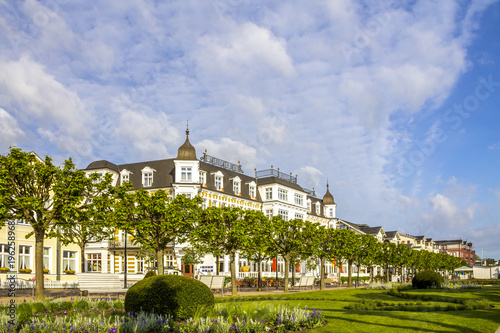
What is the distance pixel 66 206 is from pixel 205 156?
35.6 metres

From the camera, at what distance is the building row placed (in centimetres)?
4325

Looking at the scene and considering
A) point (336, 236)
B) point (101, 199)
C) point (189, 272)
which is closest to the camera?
point (101, 199)

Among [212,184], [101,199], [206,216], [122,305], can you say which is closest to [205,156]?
[212,184]

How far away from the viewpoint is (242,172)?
209ft

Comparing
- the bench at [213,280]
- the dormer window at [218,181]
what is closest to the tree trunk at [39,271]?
the bench at [213,280]

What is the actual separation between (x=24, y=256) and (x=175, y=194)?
653 inches

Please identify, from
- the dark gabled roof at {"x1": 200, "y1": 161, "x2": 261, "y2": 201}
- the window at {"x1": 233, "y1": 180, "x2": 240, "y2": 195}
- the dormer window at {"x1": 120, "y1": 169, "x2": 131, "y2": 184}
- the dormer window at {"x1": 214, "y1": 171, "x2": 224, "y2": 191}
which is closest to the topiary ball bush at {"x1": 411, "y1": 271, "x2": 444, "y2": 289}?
the dark gabled roof at {"x1": 200, "y1": 161, "x2": 261, "y2": 201}

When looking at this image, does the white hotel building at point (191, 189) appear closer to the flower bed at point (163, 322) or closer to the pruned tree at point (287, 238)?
the pruned tree at point (287, 238)

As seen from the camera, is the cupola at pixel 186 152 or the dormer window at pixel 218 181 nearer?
the cupola at pixel 186 152

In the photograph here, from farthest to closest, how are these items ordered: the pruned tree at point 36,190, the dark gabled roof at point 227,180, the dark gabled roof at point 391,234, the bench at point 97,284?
the dark gabled roof at point 391,234
the dark gabled roof at point 227,180
the bench at point 97,284
the pruned tree at point 36,190

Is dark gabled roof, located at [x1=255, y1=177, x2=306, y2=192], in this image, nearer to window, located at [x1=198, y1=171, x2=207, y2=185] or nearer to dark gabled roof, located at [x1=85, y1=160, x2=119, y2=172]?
window, located at [x1=198, y1=171, x2=207, y2=185]

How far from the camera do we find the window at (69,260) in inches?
1772

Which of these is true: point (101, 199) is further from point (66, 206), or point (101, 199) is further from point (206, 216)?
point (206, 216)

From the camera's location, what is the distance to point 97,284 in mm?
26688
